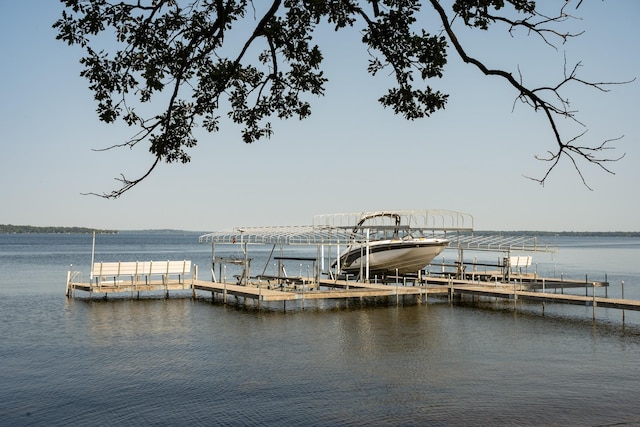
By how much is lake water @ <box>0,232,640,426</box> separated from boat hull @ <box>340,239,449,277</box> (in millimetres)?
6821

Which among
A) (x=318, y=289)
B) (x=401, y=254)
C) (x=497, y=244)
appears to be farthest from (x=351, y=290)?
(x=497, y=244)

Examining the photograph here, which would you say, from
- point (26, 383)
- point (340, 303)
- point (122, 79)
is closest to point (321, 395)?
point (26, 383)

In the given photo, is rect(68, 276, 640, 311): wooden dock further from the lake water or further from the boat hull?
the boat hull

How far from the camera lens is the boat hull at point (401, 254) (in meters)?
34.0

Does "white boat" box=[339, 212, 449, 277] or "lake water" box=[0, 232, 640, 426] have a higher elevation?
"white boat" box=[339, 212, 449, 277]

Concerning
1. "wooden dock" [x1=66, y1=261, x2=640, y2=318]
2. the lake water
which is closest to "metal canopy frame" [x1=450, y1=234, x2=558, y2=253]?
"wooden dock" [x1=66, y1=261, x2=640, y2=318]

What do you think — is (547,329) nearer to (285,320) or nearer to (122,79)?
(285,320)

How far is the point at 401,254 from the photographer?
113 ft

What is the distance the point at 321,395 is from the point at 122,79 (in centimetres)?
792

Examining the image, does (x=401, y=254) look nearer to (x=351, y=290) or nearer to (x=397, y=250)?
(x=397, y=250)

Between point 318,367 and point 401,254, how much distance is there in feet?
61.6

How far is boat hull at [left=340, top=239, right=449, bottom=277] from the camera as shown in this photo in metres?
34.0

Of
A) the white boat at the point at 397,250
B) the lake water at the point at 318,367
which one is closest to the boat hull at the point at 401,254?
the white boat at the point at 397,250

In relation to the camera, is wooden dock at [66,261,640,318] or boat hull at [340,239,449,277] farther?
boat hull at [340,239,449,277]
